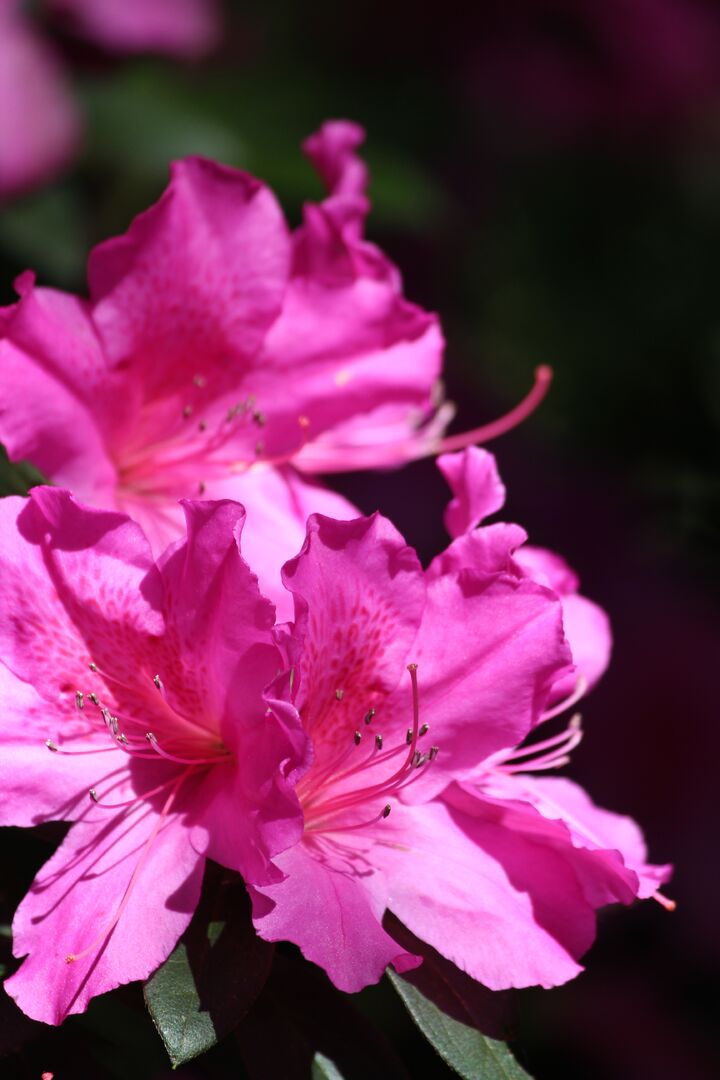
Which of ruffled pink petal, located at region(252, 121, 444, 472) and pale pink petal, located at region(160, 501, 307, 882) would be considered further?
ruffled pink petal, located at region(252, 121, 444, 472)

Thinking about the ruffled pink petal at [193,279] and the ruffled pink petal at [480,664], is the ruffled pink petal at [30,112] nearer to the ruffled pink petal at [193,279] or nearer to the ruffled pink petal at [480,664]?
the ruffled pink petal at [193,279]

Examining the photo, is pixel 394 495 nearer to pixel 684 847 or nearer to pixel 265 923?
pixel 684 847

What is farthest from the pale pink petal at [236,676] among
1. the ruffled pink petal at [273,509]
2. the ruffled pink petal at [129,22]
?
the ruffled pink petal at [129,22]

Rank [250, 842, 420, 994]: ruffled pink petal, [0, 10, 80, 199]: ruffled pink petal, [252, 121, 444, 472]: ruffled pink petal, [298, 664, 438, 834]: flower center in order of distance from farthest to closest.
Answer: [0, 10, 80, 199]: ruffled pink petal → [252, 121, 444, 472]: ruffled pink petal → [298, 664, 438, 834]: flower center → [250, 842, 420, 994]: ruffled pink petal

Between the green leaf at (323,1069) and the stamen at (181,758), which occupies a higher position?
the stamen at (181,758)

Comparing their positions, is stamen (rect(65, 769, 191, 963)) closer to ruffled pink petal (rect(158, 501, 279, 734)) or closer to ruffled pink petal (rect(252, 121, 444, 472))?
ruffled pink petal (rect(158, 501, 279, 734))

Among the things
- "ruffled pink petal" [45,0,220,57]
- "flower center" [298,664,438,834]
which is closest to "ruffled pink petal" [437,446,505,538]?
"flower center" [298,664,438,834]
